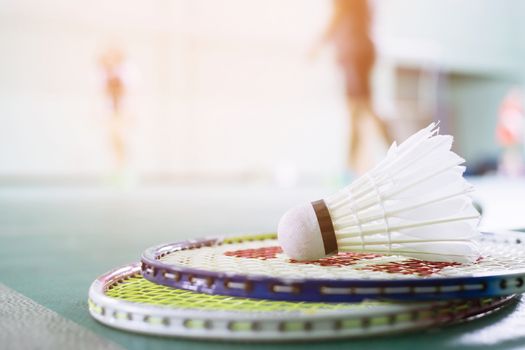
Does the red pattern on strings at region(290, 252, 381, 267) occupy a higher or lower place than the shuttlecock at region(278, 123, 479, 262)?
lower

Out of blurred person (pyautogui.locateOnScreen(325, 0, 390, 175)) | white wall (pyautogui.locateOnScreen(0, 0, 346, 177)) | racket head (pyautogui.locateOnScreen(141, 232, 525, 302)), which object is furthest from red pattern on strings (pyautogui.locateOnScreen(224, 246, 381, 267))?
white wall (pyautogui.locateOnScreen(0, 0, 346, 177))

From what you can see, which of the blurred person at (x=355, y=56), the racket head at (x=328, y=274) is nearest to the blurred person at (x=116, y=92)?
the blurred person at (x=355, y=56)

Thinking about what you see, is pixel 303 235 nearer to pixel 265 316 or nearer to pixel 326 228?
pixel 326 228

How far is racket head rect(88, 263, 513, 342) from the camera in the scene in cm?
79

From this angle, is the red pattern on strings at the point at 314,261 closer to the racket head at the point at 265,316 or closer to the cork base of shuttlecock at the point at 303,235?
the cork base of shuttlecock at the point at 303,235

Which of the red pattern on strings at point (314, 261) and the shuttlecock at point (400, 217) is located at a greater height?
the shuttlecock at point (400, 217)

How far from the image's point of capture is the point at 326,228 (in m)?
1.06

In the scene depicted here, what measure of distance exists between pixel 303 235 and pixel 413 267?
18 cm

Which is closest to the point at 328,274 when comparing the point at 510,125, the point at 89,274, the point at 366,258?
the point at 366,258

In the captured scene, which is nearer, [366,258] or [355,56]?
[366,258]

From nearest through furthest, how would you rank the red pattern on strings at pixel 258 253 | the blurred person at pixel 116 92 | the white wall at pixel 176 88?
1. the red pattern on strings at pixel 258 253
2. the blurred person at pixel 116 92
3. the white wall at pixel 176 88

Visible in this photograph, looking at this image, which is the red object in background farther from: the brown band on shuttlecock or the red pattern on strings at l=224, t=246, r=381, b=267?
the brown band on shuttlecock

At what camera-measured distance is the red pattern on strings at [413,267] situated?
100 centimetres

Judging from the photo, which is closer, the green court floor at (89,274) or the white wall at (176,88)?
the green court floor at (89,274)
